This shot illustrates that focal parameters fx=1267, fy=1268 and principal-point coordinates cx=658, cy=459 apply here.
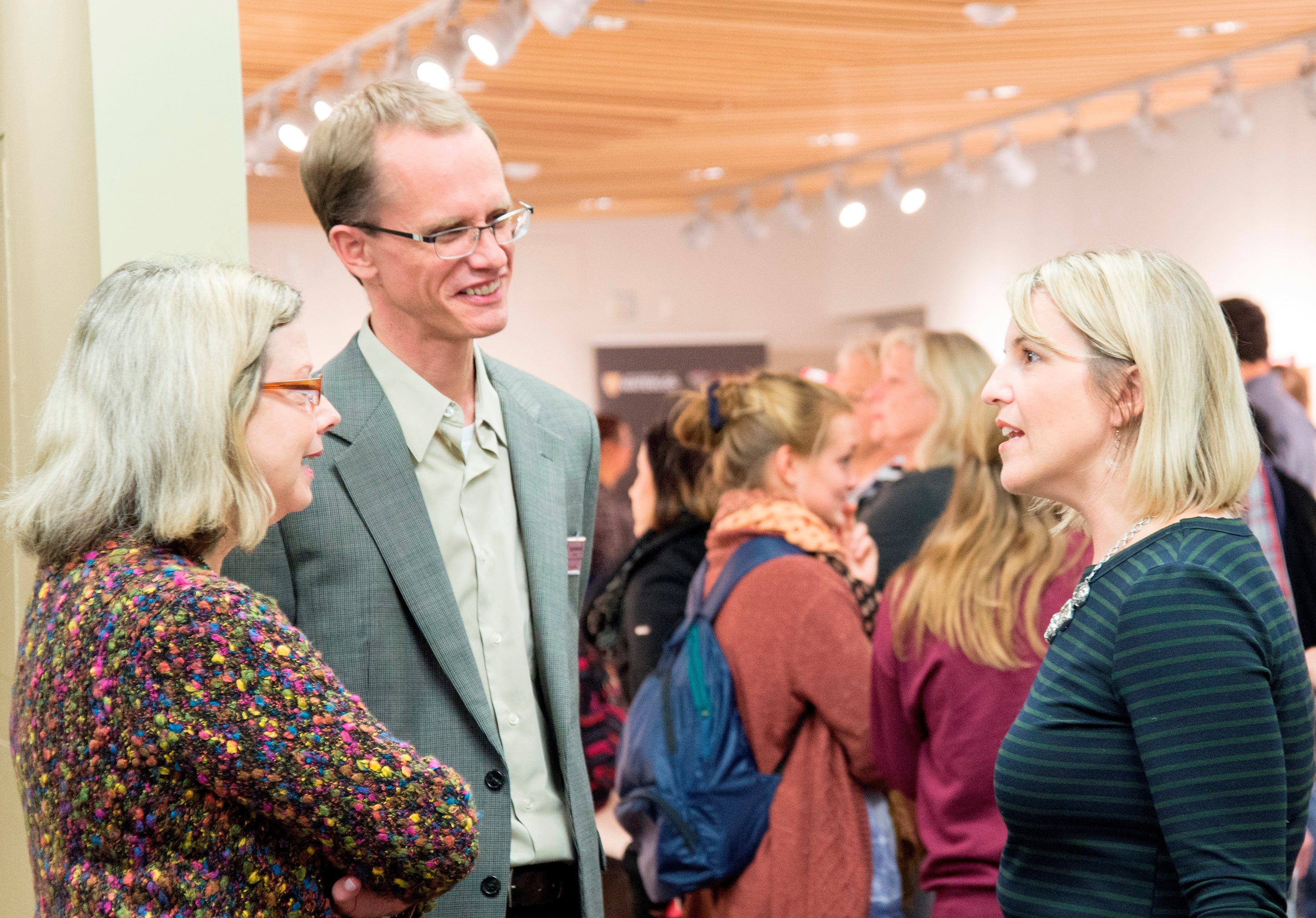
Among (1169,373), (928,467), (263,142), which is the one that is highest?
(263,142)

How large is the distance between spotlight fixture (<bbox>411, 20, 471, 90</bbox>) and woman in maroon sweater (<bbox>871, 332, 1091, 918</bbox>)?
3.21m

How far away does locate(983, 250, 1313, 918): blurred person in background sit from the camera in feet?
4.36

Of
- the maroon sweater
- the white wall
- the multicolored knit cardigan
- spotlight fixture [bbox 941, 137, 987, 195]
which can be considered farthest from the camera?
spotlight fixture [bbox 941, 137, 987, 195]

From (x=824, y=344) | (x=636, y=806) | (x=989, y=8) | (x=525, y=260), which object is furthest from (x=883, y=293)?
(x=636, y=806)

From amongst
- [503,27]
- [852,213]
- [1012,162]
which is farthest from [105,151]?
[852,213]

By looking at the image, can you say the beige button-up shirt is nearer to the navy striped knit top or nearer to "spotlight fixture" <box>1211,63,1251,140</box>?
the navy striped knit top

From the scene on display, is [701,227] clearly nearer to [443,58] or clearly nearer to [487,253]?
[443,58]

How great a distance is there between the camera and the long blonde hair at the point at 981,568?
237 centimetres

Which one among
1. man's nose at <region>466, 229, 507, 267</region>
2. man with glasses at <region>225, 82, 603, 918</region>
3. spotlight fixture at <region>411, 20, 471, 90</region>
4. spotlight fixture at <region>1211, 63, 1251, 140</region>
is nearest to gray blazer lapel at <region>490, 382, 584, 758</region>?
man with glasses at <region>225, 82, 603, 918</region>

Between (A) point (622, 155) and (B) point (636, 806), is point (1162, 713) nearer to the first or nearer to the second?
(B) point (636, 806)

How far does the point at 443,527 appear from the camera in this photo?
71.9 inches

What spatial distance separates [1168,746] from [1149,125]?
675 cm

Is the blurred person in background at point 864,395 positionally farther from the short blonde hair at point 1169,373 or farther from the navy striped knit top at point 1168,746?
the navy striped knit top at point 1168,746

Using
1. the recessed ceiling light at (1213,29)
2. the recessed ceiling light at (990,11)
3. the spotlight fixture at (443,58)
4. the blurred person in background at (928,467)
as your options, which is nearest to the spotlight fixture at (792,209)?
the recessed ceiling light at (1213,29)
